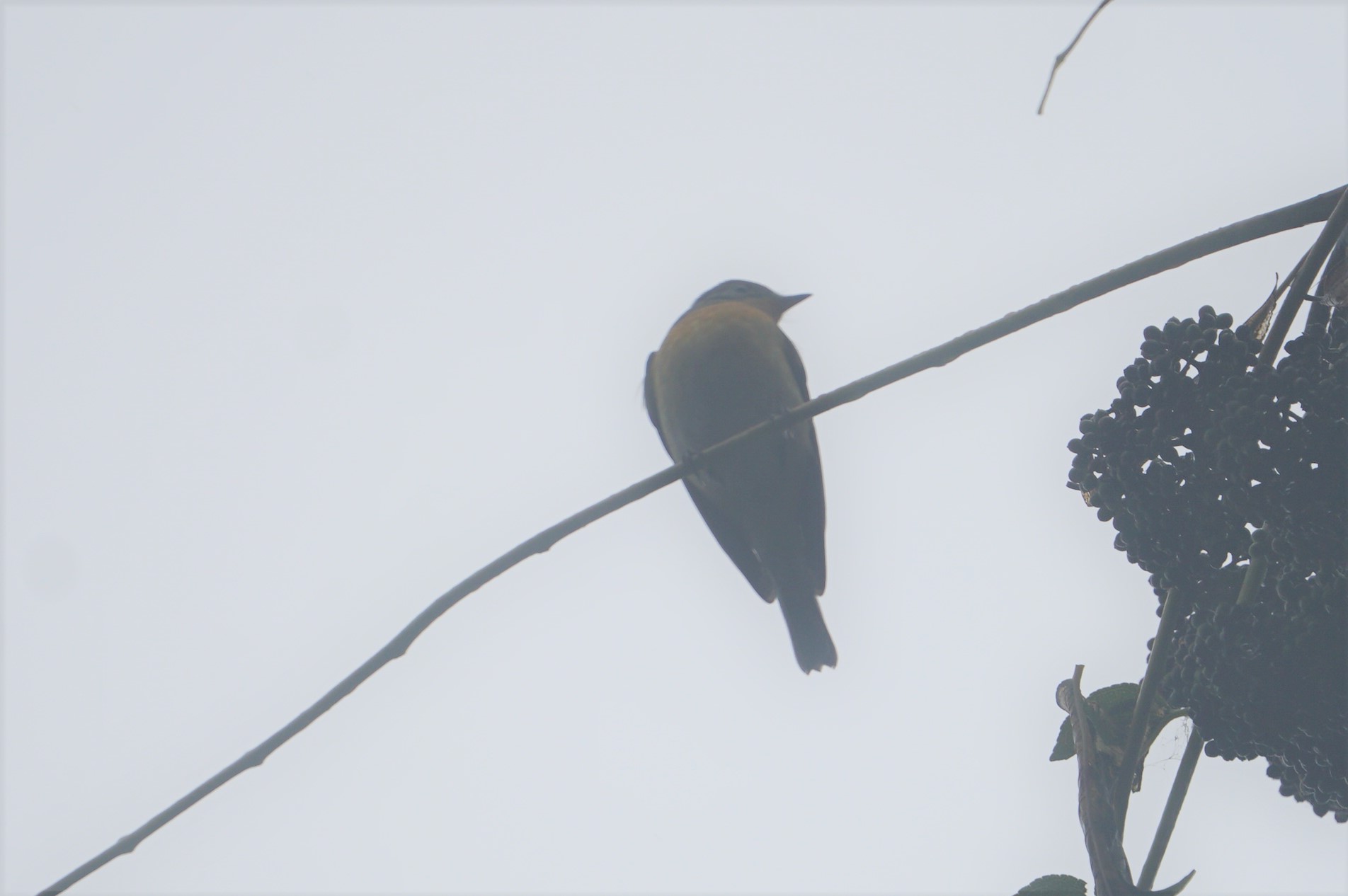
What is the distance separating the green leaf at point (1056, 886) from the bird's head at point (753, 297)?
355 centimetres

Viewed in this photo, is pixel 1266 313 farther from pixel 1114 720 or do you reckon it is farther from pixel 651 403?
pixel 651 403

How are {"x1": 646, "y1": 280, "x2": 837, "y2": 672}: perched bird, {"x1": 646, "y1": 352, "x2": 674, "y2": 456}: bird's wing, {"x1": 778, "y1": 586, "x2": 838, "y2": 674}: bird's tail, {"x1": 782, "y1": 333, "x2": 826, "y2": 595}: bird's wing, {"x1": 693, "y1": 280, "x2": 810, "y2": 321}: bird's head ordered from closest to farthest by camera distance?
1. {"x1": 646, "y1": 280, "x2": 837, "y2": 672}: perched bird
2. {"x1": 782, "y1": 333, "x2": 826, "y2": 595}: bird's wing
3. {"x1": 778, "y1": 586, "x2": 838, "y2": 674}: bird's tail
4. {"x1": 646, "y1": 352, "x2": 674, "y2": 456}: bird's wing
5. {"x1": 693, "y1": 280, "x2": 810, "y2": 321}: bird's head

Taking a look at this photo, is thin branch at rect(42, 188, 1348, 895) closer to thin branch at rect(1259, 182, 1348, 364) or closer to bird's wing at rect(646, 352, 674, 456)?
thin branch at rect(1259, 182, 1348, 364)

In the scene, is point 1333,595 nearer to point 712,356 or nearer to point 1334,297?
point 1334,297

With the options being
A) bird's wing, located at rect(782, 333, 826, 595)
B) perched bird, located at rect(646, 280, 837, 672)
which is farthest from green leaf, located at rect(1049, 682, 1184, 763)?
bird's wing, located at rect(782, 333, 826, 595)

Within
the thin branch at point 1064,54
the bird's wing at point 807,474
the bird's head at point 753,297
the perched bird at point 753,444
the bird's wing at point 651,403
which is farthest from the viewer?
the bird's head at point 753,297

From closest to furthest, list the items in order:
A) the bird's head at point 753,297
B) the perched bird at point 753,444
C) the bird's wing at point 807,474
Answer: the perched bird at point 753,444 < the bird's wing at point 807,474 < the bird's head at point 753,297

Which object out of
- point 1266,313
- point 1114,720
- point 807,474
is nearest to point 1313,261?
point 1266,313

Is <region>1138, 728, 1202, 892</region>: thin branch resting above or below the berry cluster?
below

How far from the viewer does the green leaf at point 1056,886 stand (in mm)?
1831

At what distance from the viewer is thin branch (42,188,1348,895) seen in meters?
1.60

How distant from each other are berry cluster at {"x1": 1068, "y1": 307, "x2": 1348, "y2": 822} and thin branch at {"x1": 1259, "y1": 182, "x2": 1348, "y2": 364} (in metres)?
0.06

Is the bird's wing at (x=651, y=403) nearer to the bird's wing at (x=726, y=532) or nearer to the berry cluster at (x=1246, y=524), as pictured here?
the bird's wing at (x=726, y=532)

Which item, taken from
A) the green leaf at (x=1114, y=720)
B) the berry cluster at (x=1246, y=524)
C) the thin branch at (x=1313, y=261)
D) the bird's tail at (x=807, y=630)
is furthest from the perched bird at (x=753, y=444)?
the thin branch at (x=1313, y=261)
